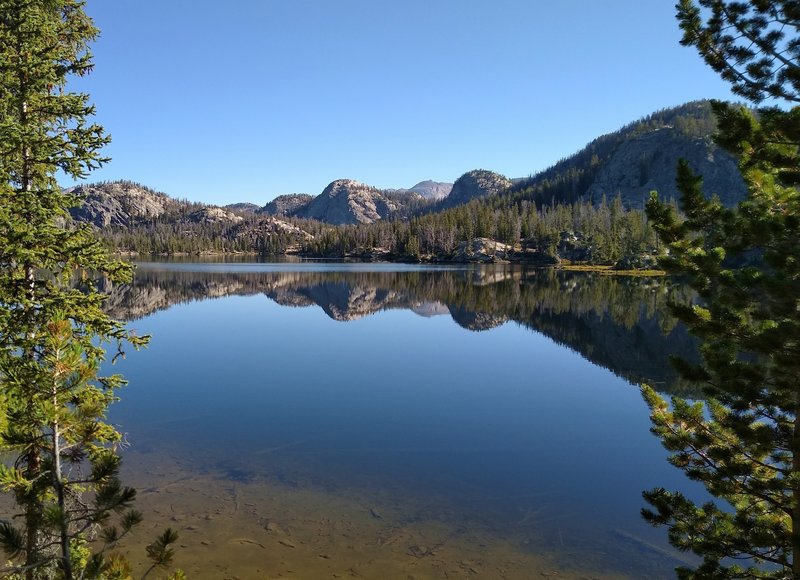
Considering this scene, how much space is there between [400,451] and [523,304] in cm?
5246

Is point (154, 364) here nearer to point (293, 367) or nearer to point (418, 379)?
point (293, 367)

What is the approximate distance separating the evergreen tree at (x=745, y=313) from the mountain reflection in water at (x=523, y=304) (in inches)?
628

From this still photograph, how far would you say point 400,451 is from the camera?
1989 centimetres

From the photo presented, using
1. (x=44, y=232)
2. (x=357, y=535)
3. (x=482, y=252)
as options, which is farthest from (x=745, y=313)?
(x=482, y=252)

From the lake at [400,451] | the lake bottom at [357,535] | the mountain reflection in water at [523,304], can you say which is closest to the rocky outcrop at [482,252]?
the mountain reflection in water at [523,304]

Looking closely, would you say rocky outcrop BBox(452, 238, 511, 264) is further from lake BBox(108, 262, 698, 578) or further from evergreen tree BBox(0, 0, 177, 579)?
evergreen tree BBox(0, 0, 177, 579)

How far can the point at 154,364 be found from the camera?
35.0 m

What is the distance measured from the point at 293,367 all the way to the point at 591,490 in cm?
2264

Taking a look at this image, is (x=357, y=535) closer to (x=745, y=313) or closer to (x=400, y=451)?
(x=400, y=451)

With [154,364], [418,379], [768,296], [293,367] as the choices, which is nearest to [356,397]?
[418,379]

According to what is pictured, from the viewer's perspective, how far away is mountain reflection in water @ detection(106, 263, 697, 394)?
41.1 m

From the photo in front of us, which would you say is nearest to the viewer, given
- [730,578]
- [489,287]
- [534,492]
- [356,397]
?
[730,578]

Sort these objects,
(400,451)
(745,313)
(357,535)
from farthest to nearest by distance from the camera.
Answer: (400,451) < (357,535) < (745,313)

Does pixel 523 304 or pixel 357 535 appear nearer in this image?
pixel 357 535
